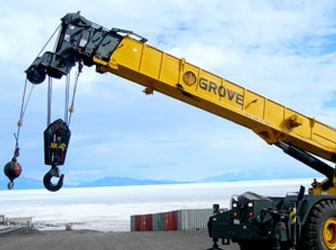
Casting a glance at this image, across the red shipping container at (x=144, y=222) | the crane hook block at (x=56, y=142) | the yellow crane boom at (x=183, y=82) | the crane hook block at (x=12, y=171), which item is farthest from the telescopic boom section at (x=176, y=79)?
the red shipping container at (x=144, y=222)

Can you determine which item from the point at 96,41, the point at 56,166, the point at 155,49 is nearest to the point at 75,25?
the point at 96,41

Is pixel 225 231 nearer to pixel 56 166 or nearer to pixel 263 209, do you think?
pixel 263 209

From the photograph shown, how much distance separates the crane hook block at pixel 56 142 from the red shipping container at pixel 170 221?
26839 mm

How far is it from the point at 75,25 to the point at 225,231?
19.4 ft

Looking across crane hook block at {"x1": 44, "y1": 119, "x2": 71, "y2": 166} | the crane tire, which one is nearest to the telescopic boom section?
crane hook block at {"x1": 44, "y1": 119, "x2": 71, "y2": 166}

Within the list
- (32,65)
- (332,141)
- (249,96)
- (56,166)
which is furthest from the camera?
(332,141)

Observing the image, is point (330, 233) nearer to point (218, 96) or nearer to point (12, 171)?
point (218, 96)

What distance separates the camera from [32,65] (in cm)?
1319

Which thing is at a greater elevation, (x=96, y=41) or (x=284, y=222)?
(x=96, y=41)

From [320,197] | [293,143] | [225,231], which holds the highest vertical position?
[293,143]

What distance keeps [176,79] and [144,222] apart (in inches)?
1208

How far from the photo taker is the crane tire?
1254 cm

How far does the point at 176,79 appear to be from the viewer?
14.6m

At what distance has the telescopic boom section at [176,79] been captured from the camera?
43.5ft
